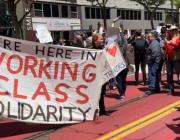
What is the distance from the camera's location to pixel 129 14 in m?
62.7

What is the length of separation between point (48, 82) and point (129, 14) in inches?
2134

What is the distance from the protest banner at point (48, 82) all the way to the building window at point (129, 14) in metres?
50.5

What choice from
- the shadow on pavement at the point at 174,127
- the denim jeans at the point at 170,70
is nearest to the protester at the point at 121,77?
the denim jeans at the point at 170,70

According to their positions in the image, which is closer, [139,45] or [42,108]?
[42,108]

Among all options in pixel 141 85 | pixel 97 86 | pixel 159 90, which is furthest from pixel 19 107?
pixel 141 85

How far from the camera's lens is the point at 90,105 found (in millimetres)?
9578

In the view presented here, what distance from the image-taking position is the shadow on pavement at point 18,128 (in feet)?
29.5

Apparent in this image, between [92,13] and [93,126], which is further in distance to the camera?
[92,13]

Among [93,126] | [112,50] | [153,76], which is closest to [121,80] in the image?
[153,76]

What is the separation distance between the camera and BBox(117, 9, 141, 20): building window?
60.8 m

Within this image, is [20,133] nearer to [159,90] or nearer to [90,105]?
[90,105]

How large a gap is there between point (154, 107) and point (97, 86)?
6.41ft

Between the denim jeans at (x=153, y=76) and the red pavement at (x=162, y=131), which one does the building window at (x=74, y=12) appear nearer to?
the denim jeans at (x=153, y=76)

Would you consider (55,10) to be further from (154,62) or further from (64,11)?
(154,62)
